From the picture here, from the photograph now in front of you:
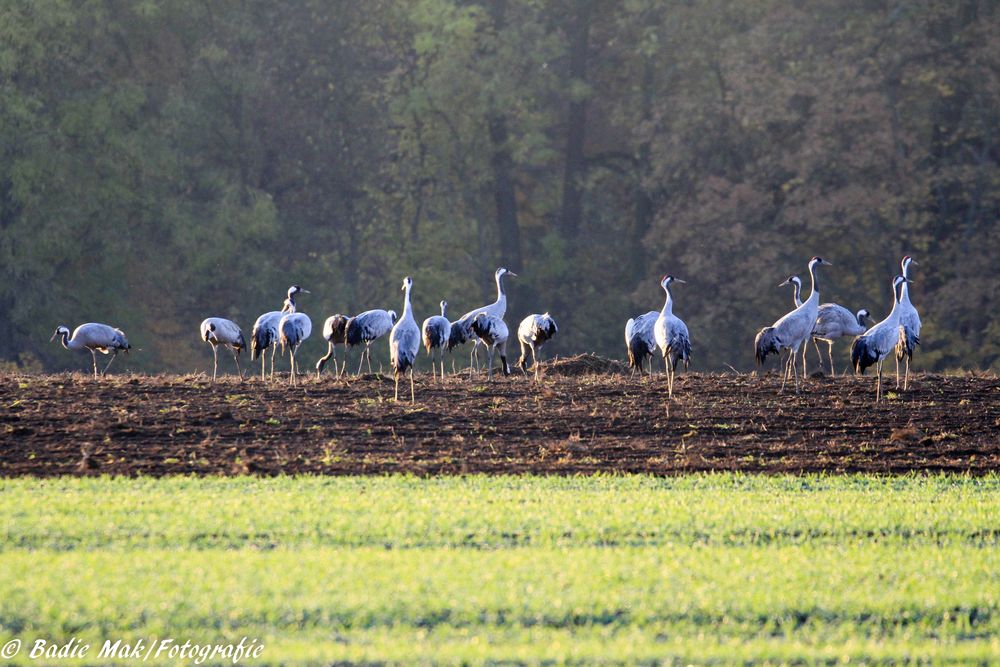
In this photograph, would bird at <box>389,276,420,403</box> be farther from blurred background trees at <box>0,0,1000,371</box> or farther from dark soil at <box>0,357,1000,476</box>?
blurred background trees at <box>0,0,1000,371</box>

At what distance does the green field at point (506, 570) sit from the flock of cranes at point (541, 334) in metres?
8.07

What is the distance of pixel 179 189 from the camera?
46531 millimetres

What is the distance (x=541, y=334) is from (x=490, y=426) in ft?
27.0

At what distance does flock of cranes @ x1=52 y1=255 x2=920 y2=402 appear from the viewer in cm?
2309

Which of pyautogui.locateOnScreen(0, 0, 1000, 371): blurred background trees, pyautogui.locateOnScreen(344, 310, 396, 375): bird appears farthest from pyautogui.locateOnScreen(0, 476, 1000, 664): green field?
pyautogui.locateOnScreen(0, 0, 1000, 371): blurred background trees

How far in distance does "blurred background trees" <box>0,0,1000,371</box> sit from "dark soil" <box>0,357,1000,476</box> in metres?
18.0

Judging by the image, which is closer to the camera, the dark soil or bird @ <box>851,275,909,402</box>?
the dark soil

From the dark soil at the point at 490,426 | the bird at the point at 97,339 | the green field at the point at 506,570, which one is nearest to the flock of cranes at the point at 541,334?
the bird at the point at 97,339

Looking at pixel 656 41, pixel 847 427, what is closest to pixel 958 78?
pixel 656 41

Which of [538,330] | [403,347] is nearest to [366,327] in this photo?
[538,330]

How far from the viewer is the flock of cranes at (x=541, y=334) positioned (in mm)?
23094

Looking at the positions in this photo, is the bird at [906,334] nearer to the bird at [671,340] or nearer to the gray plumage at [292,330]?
the bird at [671,340]

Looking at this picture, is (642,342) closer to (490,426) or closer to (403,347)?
(403,347)

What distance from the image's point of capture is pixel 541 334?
27.9 metres
